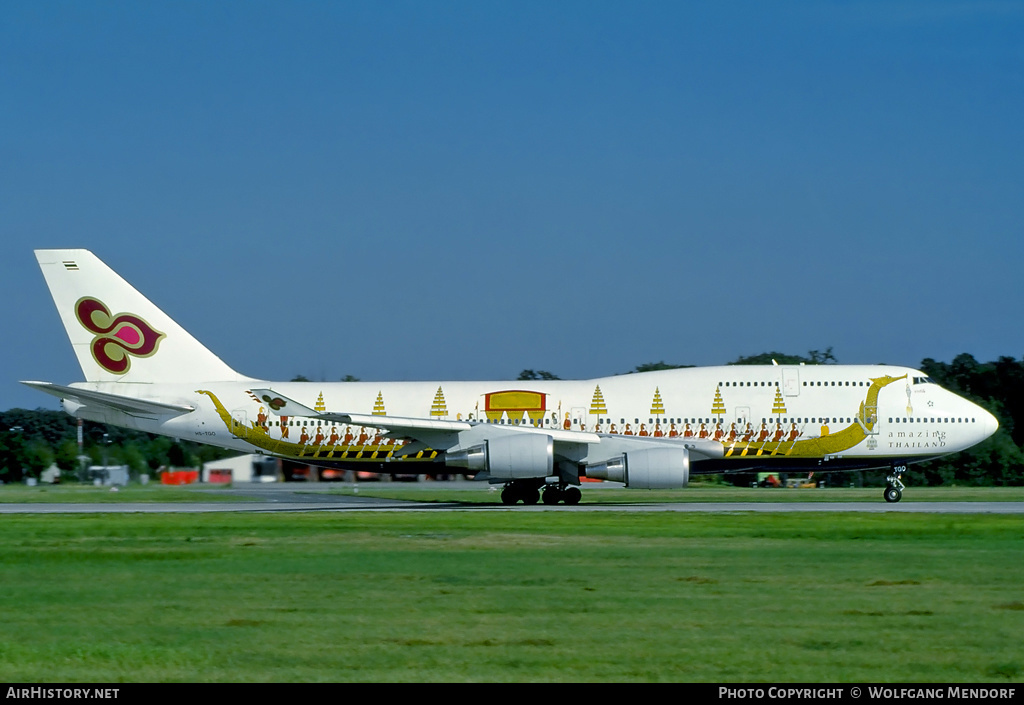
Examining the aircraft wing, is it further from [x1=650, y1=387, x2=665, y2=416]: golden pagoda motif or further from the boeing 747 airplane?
[x1=650, y1=387, x2=665, y2=416]: golden pagoda motif

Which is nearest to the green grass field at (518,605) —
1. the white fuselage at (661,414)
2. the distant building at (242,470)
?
the white fuselage at (661,414)

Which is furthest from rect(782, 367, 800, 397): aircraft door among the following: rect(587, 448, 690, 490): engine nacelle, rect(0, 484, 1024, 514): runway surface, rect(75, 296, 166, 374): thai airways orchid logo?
rect(75, 296, 166, 374): thai airways orchid logo

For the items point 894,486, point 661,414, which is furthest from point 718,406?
point 894,486

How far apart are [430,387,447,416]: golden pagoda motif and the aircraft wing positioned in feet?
23.7

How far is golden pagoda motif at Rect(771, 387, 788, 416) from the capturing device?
112 ft

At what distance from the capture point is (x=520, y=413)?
34938 mm

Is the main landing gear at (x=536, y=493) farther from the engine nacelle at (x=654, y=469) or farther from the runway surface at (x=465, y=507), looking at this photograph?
the engine nacelle at (x=654, y=469)

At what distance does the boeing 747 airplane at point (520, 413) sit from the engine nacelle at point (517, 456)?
0.13ft

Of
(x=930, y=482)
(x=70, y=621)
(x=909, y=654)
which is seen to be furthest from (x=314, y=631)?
(x=930, y=482)

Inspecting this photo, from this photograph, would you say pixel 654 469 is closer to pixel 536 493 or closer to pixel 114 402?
pixel 536 493

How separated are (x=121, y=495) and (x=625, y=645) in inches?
1443

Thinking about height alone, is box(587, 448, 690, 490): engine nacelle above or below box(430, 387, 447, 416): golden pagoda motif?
below

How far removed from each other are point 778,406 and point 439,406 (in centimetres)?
1012
